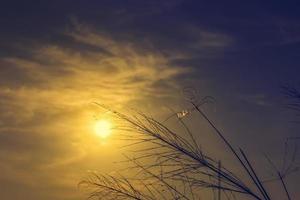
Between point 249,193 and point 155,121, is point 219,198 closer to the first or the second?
point 249,193

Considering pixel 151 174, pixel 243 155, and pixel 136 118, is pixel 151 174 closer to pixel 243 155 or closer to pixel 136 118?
pixel 136 118

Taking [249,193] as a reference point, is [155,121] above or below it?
above

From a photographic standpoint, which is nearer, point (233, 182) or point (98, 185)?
point (233, 182)

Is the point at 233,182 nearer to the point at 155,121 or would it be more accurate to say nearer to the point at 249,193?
the point at 249,193

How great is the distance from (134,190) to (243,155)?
2.36ft

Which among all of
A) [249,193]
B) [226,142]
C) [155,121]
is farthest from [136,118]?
[249,193]

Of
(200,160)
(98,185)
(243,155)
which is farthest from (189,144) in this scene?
(98,185)

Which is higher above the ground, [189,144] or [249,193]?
[189,144]

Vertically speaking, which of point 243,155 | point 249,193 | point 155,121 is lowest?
point 249,193

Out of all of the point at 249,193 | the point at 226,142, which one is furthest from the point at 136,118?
the point at 249,193

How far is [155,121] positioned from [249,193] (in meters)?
0.76

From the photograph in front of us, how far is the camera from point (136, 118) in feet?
12.2

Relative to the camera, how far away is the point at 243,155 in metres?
3.38

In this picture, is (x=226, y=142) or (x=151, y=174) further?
(x=151, y=174)
